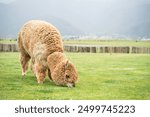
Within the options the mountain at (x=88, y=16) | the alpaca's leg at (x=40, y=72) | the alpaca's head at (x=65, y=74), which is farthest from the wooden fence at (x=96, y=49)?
the alpaca's head at (x=65, y=74)

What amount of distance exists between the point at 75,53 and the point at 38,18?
2.37m

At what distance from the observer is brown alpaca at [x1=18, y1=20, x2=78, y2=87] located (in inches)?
305

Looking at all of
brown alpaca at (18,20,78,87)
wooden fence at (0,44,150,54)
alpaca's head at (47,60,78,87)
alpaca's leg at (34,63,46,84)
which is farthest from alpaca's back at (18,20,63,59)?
wooden fence at (0,44,150,54)

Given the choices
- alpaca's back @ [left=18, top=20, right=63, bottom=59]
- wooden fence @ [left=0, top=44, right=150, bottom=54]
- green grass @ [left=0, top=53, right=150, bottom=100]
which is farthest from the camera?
wooden fence @ [left=0, top=44, right=150, bottom=54]

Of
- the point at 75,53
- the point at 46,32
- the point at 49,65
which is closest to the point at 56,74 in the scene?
the point at 49,65

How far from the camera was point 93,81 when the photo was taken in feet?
27.3

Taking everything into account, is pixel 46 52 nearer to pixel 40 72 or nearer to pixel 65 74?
pixel 40 72

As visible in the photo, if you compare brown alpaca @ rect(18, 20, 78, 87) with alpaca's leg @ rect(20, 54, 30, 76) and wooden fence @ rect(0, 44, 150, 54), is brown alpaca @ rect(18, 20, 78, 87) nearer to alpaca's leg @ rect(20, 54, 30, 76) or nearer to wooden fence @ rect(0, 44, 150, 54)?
alpaca's leg @ rect(20, 54, 30, 76)

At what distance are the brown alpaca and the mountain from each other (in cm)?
24

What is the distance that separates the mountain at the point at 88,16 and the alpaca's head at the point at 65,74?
2.41ft

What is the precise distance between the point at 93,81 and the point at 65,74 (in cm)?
75

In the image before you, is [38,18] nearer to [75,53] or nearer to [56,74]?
[56,74]

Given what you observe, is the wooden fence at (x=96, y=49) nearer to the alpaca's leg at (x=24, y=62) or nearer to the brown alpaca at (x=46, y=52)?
the alpaca's leg at (x=24, y=62)

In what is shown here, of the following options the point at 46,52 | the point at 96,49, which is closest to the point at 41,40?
the point at 46,52
